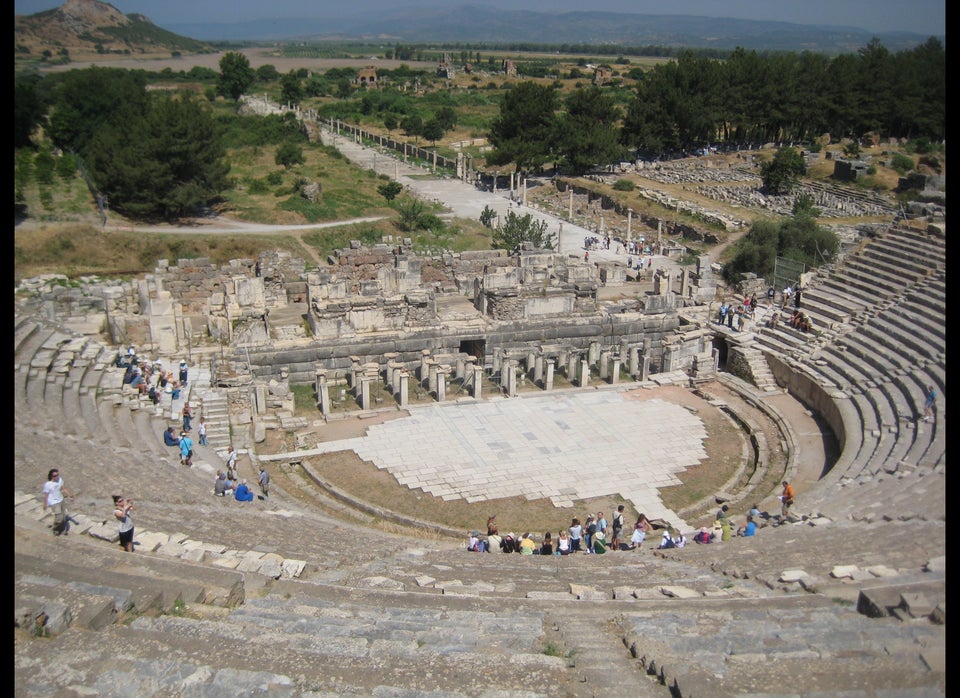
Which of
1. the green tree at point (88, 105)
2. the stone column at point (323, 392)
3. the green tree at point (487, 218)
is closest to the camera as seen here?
the stone column at point (323, 392)

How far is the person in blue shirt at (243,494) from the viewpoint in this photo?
16.9m

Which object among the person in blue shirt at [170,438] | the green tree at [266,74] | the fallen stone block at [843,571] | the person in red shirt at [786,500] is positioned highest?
A: the green tree at [266,74]

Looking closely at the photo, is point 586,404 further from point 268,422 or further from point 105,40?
point 105,40

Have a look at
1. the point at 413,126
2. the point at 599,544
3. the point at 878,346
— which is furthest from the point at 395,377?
the point at 413,126

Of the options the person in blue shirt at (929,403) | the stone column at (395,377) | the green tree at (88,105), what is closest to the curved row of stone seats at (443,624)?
the person in blue shirt at (929,403)

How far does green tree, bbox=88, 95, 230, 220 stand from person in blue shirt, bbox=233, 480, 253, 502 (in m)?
28.1

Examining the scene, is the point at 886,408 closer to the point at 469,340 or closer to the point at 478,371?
the point at 478,371

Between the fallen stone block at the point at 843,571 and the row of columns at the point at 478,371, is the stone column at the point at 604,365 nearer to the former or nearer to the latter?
the row of columns at the point at 478,371

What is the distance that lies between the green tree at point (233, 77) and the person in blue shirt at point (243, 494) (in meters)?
87.1

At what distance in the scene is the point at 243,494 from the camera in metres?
16.9

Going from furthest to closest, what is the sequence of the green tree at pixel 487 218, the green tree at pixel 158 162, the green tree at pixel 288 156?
the green tree at pixel 288 156, the green tree at pixel 487 218, the green tree at pixel 158 162

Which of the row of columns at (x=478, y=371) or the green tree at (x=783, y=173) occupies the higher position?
the green tree at (x=783, y=173)

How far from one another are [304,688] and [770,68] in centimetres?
7348

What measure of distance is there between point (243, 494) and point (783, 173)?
5164cm
